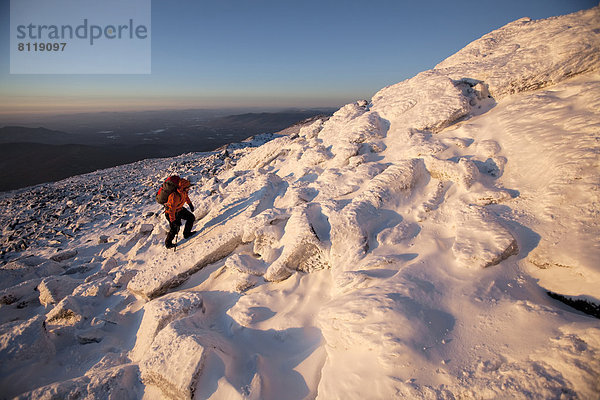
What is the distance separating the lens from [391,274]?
3.58 m

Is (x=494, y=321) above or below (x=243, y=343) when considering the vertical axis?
above

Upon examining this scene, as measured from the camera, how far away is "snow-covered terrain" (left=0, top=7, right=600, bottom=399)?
8.25 ft

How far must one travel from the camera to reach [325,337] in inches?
124

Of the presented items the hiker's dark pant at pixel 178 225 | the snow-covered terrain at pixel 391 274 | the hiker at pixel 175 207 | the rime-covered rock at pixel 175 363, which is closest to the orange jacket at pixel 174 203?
the hiker at pixel 175 207

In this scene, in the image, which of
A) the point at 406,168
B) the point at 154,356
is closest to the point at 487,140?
the point at 406,168

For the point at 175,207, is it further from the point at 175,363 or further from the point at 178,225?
the point at 175,363

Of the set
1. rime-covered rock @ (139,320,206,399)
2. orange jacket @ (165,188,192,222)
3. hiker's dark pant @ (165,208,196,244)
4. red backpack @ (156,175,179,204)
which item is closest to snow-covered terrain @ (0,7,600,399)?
rime-covered rock @ (139,320,206,399)

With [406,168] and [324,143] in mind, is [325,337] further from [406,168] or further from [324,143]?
[324,143]

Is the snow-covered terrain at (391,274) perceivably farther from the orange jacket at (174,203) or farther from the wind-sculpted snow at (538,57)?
the orange jacket at (174,203)

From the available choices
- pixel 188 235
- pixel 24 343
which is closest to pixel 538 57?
pixel 188 235

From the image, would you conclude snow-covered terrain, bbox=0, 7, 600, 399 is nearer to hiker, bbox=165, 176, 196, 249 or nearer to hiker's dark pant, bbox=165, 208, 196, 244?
hiker's dark pant, bbox=165, 208, 196, 244

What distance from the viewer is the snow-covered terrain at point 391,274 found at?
2514mm

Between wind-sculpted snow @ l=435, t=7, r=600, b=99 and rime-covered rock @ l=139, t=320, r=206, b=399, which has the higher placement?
wind-sculpted snow @ l=435, t=7, r=600, b=99

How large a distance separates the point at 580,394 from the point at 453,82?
732 centimetres
